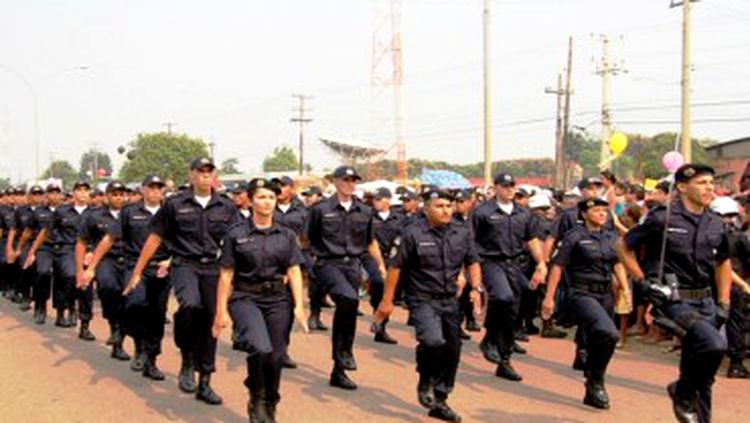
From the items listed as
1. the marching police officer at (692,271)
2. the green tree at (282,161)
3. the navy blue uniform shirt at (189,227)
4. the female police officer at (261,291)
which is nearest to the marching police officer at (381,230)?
the navy blue uniform shirt at (189,227)

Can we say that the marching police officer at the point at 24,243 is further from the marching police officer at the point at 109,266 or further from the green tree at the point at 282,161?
the green tree at the point at 282,161

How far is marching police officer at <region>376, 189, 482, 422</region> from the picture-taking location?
283 inches

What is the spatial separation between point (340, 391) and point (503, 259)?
2483mm

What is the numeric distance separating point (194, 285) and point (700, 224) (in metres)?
4.41

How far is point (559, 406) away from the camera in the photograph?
7688 mm

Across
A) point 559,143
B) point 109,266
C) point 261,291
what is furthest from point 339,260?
point 559,143

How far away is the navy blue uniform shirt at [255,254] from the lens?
682cm

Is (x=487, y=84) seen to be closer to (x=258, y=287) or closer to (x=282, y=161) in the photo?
(x=258, y=287)

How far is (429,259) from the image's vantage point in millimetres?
7309

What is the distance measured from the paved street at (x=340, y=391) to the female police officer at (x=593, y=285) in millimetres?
387

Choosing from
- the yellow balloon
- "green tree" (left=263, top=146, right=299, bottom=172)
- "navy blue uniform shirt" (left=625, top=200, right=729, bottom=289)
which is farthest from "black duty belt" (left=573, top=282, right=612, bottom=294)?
"green tree" (left=263, top=146, right=299, bottom=172)

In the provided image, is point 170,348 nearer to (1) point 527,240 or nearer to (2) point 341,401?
(2) point 341,401

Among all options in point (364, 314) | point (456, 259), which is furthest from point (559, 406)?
point (364, 314)

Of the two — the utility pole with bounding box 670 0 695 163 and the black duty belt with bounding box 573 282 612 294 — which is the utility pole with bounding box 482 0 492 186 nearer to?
the utility pole with bounding box 670 0 695 163
